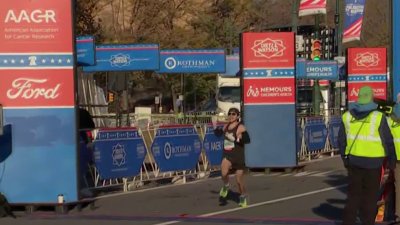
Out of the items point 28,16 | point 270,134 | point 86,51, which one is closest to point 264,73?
point 270,134

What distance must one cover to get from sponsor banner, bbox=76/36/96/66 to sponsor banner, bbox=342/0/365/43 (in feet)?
47.9

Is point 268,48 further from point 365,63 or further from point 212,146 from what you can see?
point 365,63

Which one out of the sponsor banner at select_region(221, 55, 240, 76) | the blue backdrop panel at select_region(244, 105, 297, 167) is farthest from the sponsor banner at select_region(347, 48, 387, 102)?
the blue backdrop panel at select_region(244, 105, 297, 167)

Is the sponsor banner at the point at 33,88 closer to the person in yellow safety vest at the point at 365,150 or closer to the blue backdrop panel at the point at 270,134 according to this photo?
the person in yellow safety vest at the point at 365,150

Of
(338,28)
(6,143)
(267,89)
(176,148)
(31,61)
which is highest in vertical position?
(338,28)

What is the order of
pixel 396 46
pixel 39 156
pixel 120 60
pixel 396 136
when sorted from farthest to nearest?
pixel 120 60
pixel 39 156
pixel 396 46
pixel 396 136

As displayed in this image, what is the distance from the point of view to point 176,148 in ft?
59.4

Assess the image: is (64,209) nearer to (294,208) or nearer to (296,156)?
(294,208)

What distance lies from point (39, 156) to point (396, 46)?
5974 millimetres

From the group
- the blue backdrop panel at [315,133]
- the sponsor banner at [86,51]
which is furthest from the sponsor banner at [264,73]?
the blue backdrop panel at [315,133]

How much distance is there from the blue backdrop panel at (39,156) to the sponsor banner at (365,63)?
1747 cm

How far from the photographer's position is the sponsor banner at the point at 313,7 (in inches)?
1101

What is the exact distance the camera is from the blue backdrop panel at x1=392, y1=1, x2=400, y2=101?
11.1m

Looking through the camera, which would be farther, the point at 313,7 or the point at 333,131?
the point at 313,7
